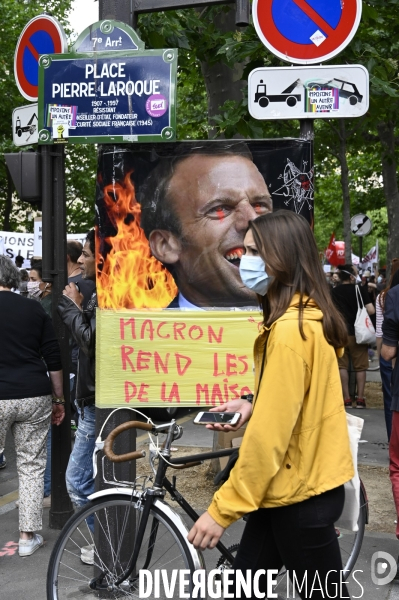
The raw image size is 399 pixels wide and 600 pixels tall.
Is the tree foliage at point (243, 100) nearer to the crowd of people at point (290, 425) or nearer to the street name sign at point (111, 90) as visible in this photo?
the street name sign at point (111, 90)

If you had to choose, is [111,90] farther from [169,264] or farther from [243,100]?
[243,100]

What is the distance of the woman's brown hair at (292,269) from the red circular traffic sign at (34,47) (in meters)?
3.26

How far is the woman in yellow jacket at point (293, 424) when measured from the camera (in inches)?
106

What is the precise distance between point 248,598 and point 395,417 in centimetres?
224

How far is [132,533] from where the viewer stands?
3799 mm

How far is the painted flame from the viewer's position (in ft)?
14.5

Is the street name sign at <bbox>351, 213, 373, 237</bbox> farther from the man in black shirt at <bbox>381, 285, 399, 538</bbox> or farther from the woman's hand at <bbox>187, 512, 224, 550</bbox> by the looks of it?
the woman's hand at <bbox>187, 512, 224, 550</bbox>

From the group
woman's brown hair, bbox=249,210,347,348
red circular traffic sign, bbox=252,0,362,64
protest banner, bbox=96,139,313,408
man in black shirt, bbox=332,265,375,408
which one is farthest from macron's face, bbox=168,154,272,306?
man in black shirt, bbox=332,265,375,408

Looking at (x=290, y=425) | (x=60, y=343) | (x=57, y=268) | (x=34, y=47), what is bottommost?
(x=60, y=343)

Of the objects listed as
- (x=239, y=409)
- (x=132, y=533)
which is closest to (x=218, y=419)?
(x=239, y=409)

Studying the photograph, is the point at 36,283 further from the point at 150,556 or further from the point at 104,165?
the point at 150,556

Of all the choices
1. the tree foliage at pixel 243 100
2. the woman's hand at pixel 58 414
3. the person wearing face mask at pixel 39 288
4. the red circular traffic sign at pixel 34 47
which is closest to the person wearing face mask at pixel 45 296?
the person wearing face mask at pixel 39 288

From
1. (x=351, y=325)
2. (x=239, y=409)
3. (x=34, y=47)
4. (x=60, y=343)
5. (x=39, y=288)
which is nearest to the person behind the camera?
(x=239, y=409)

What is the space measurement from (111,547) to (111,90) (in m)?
2.30
